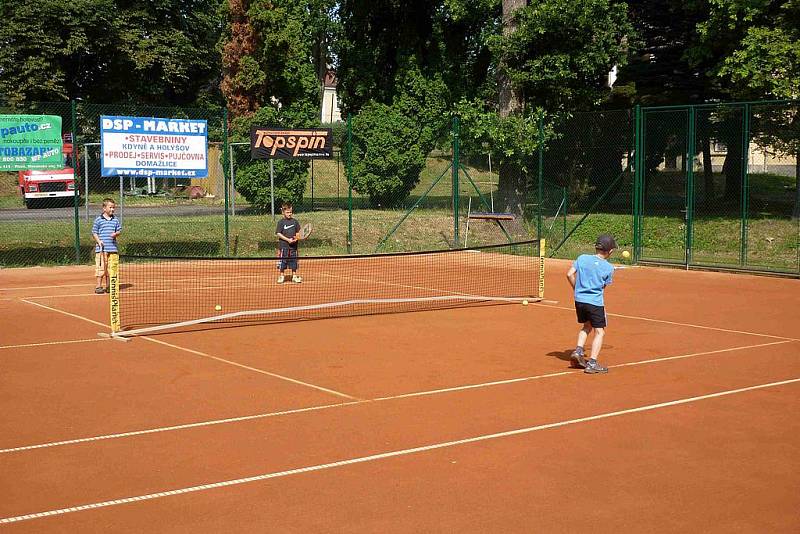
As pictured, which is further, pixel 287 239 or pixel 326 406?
pixel 287 239

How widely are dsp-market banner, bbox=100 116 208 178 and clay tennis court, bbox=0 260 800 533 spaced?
356 inches

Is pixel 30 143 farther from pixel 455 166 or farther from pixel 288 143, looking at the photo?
pixel 455 166

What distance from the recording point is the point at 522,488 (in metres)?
6.68

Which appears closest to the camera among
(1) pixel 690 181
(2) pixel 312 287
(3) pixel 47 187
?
(2) pixel 312 287

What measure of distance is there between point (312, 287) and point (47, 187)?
22259 mm

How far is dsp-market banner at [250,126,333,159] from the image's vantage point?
83.0 ft

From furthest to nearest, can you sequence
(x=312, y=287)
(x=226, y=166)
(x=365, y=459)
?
(x=226, y=166), (x=312, y=287), (x=365, y=459)

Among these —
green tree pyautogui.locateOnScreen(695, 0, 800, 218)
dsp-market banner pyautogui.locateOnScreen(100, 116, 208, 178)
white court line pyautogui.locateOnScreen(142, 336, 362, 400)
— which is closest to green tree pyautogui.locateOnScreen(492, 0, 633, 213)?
green tree pyautogui.locateOnScreen(695, 0, 800, 218)

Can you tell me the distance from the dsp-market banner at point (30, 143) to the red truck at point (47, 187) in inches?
Answer: 530

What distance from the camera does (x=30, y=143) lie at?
21.8 metres

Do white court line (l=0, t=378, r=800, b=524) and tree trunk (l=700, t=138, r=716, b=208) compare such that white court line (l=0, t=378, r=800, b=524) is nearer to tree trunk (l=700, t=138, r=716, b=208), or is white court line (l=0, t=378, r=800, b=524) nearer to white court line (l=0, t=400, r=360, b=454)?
white court line (l=0, t=400, r=360, b=454)

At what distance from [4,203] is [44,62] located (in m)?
9.54

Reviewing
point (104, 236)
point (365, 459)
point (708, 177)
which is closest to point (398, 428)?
point (365, 459)

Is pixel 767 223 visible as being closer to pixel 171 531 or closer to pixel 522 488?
pixel 522 488
